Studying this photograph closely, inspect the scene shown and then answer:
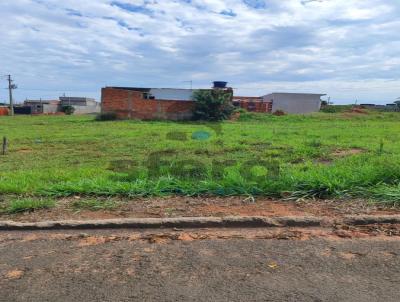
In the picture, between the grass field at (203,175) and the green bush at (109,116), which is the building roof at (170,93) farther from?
the grass field at (203,175)

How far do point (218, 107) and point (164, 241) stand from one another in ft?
85.3

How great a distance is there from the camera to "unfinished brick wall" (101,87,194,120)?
99.9ft

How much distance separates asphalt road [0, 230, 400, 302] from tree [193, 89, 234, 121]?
2559 centimetres

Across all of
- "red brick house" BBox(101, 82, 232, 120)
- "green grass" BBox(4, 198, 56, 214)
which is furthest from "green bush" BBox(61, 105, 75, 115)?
"green grass" BBox(4, 198, 56, 214)

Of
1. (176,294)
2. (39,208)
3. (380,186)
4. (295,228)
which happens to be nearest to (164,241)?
(176,294)

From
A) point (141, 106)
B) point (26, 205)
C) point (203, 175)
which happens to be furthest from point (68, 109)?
point (26, 205)

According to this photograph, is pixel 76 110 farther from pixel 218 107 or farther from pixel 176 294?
pixel 176 294

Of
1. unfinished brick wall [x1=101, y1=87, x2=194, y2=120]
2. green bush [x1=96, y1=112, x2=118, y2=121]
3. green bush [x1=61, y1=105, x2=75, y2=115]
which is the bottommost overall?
green bush [x1=61, y1=105, x2=75, y2=115]

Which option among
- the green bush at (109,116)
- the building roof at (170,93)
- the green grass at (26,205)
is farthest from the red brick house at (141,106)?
the green grass at (26,205)

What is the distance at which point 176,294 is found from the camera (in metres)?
2.83

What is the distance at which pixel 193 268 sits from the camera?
327 cm

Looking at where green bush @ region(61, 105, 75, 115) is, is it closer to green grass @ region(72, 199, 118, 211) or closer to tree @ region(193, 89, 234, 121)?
tree @ region(193, 89, 234, 121)

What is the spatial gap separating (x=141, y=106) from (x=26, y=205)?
26354mm

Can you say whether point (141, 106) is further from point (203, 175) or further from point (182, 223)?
point (182, 223)
